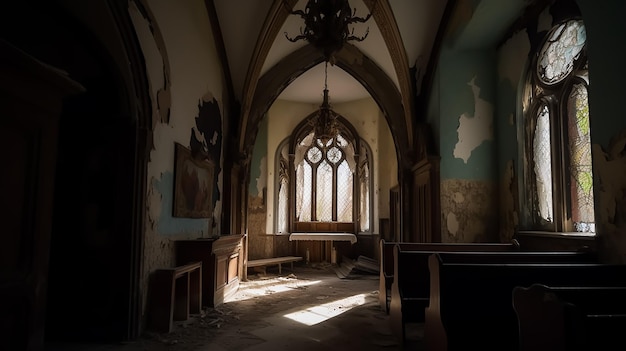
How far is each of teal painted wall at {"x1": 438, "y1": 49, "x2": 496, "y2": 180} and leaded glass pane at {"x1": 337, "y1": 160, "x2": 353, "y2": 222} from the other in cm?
562

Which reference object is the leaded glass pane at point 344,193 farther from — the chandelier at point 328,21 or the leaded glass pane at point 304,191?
the chandelier at point 328,21

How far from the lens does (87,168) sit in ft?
12.9

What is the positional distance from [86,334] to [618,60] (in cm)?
519

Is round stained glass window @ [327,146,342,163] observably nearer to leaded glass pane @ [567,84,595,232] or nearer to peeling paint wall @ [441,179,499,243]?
peeling paint wall @ [441,179,499,243]

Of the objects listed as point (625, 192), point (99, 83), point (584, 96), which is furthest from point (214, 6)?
point (625, 192)

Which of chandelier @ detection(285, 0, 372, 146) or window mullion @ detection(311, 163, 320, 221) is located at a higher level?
chandelier @ detection(285, 0, 372, 146)

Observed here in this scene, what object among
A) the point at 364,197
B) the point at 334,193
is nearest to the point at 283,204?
the point at 334,193

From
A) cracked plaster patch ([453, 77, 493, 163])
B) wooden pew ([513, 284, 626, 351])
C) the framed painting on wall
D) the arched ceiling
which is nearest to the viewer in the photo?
wooden pew ([513, 284, 626, 351])

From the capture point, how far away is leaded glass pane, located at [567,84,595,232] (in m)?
4.27

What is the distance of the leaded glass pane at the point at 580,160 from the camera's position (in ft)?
14.0

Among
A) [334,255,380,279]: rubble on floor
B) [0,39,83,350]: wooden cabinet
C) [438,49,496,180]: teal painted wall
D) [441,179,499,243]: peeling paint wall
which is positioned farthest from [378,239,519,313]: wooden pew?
[0,39,83,350]: wooden cabinet

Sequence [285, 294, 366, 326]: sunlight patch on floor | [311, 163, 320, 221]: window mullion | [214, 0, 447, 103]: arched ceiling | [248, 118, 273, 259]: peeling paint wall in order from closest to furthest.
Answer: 1. [285, 294, 366, 326]: sunlight patch on floor
2. [214, 0, 447, 103]: arched ceiling
3. [248, 118, 273, 259]: peeling paint wall
4. [311, 163, 320, 221]: window mullion

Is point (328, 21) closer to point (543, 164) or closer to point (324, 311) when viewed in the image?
point (543, 164)

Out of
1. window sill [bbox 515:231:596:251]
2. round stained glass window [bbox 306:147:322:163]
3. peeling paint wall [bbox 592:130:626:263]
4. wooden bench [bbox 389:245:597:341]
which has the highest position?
round stained glass window [bbox 306:147:322:163]
